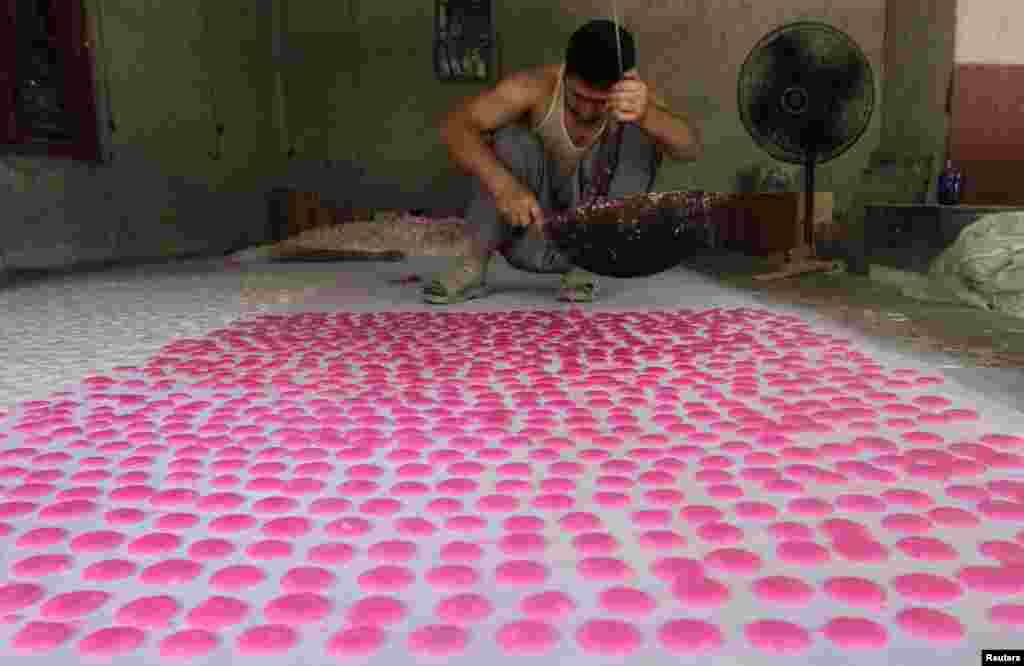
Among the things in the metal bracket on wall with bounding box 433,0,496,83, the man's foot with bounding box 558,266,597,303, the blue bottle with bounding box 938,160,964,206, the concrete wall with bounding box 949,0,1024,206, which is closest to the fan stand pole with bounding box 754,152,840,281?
the blue bottle with bounding box 938,160,964,206

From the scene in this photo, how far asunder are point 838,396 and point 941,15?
15.4 ft

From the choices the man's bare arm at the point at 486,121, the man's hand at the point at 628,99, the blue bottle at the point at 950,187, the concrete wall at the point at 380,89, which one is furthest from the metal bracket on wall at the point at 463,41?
the man's hand at the point at 628,99

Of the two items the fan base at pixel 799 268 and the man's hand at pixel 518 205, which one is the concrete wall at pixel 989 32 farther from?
the man's hand at pixel 518 205

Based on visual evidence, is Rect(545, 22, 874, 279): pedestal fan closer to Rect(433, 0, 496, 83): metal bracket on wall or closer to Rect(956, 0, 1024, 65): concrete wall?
Rect(956, 0, 1024, 65): concrete wall

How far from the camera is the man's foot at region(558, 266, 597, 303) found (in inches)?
107

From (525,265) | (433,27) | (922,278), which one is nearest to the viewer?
(525,265)

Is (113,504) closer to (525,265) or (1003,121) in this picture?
(525,265)

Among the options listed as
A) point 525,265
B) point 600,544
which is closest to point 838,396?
point 600,544

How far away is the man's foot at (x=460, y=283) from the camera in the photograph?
8.93 feet

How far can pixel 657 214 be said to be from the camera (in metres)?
2.00

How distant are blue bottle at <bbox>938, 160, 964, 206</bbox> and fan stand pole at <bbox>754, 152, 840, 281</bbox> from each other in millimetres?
701

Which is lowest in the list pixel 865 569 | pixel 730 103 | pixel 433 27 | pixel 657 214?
pixel 865 569

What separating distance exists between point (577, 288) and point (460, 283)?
0.44 metres

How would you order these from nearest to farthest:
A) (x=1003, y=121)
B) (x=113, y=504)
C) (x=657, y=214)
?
(x=113, y=504)
(x=657, y=214)
(x=1003, y=121)
